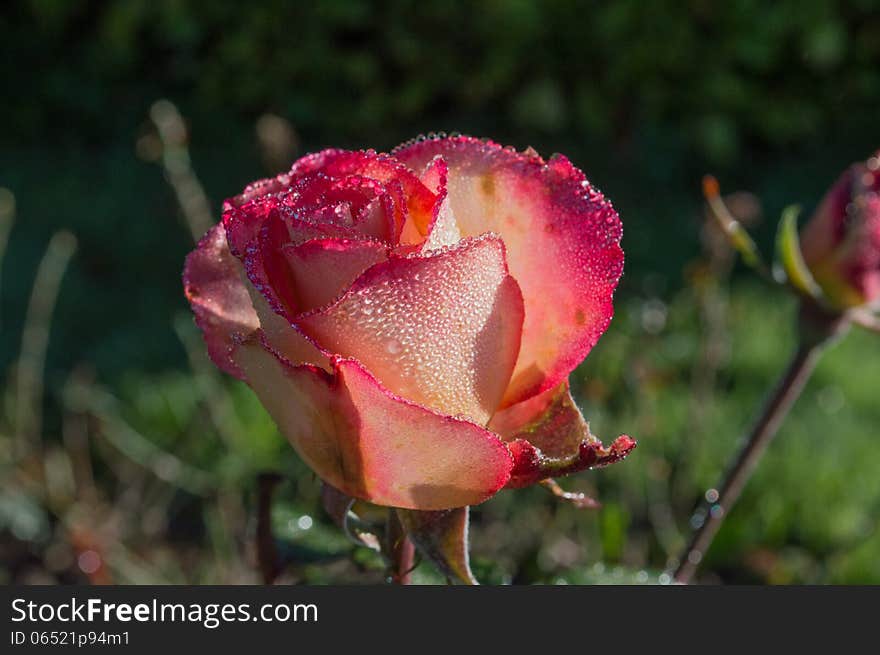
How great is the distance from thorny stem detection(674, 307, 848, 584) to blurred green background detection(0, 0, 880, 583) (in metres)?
0.06

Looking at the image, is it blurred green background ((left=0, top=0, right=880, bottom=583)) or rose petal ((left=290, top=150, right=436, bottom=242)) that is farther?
blurred green background ((left=0, top=0, right=880, bottom=583))

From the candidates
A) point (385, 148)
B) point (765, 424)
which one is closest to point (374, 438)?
point (765, 424)

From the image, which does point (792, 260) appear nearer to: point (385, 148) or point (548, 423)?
point (548, 423)

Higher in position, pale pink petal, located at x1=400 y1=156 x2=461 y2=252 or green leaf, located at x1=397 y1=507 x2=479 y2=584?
pale pink petal, located at x1=400 y1=156 x2=461 y2=252

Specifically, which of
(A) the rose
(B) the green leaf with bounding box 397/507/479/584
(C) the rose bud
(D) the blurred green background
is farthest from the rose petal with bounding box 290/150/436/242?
(C) the rose bud

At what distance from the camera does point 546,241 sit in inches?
16.8

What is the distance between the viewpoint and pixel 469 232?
444 mm

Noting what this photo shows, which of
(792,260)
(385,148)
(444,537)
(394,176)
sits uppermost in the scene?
(385,148)

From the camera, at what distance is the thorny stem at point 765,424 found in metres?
0.67

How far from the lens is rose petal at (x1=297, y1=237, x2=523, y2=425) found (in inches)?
15.0

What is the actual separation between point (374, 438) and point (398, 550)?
9 centimetres

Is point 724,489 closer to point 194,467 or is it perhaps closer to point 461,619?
point 461,619

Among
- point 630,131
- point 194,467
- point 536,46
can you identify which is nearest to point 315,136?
point 536,46

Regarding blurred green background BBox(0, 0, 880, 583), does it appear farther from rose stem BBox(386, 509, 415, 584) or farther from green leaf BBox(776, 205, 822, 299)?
green leaf BBox(776, 205, 822, 299)
